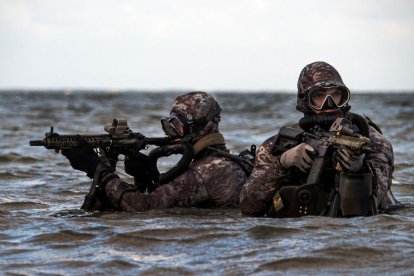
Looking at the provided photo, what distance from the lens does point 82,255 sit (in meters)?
8.09

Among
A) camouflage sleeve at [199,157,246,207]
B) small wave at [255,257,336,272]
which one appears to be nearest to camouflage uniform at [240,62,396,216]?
camouflage sleeve at [199,157,246,207]

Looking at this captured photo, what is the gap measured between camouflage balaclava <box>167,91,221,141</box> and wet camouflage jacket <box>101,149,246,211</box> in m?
0.31

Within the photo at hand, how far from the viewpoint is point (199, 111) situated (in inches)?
397

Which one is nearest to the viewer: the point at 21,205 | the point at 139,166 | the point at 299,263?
the point at 299,263

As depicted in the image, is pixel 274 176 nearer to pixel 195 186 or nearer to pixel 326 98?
pixel 326 98

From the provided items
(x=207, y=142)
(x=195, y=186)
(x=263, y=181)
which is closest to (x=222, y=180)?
(x=195, y=186)

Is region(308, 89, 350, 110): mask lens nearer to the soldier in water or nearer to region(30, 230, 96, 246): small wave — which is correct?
the soldier in water

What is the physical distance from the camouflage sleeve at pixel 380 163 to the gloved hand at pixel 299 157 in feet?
1.91

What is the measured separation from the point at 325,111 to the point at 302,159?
55cm

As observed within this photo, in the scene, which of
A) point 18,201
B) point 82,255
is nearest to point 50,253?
point 82,255

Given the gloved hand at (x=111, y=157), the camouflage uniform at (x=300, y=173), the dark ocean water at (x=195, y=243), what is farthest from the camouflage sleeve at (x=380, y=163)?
the gloved hand at (x=111, y=157)

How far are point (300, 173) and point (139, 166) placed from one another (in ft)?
7.40

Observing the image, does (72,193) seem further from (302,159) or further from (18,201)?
(302,159)

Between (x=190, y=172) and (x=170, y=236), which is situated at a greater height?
(x=190, y=172)
